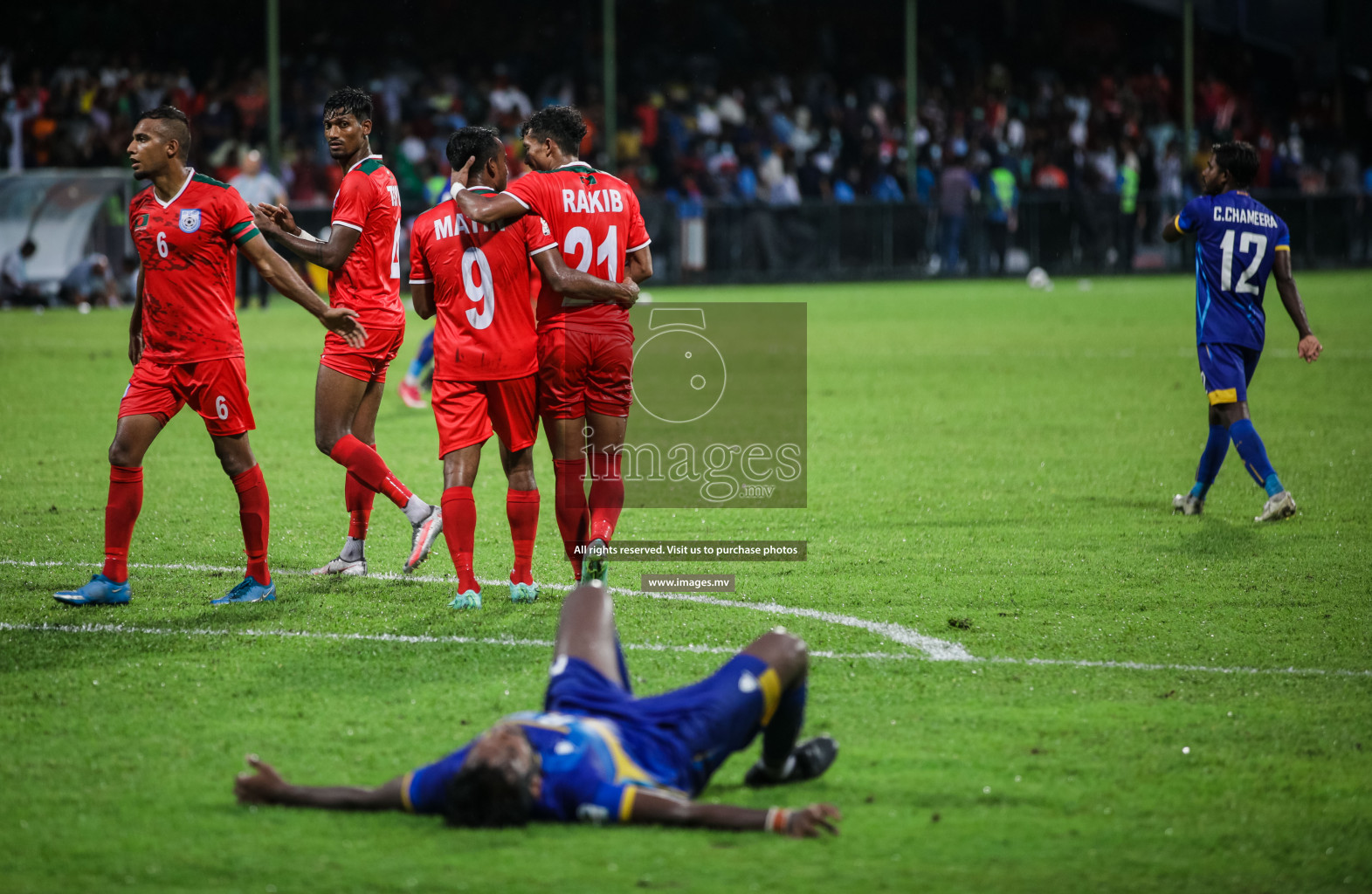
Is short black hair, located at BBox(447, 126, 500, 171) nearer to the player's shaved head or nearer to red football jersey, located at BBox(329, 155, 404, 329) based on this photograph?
the player's shaved head

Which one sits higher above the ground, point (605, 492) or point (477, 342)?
point (477, 342)

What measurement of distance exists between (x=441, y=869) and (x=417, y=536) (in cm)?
372

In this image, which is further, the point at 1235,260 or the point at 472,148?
the point at 1235,260

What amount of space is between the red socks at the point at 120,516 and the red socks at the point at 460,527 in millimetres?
1338

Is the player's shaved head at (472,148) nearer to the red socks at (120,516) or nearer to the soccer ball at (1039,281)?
the red socks at (120,516)

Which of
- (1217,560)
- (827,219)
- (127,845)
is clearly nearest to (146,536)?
(127,845)

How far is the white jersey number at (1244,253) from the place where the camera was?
8672 millimetres

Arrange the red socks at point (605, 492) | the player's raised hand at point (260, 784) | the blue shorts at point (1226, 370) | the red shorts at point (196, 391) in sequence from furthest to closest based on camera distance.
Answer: the blue shorts at point (1226, 370) < the red socks at point (605, 492) < the red shorts at point (196, 391) < the player's raised hand at point (260, 784)

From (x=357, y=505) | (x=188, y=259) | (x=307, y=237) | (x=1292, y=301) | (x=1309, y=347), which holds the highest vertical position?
(x=307, y=237)

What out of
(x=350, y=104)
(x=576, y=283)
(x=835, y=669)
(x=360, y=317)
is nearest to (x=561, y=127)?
(x=576, y=283)

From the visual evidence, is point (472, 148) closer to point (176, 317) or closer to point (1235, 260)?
point (176, 317)

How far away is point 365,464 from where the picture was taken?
7270mm

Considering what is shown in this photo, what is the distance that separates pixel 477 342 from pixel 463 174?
0.74 metres

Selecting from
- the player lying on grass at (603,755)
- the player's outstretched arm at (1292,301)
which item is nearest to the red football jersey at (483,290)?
the player lying on grass at (603,755)
